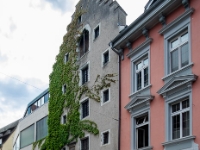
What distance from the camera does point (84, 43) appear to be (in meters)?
30.3

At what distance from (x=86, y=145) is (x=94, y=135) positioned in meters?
1.42

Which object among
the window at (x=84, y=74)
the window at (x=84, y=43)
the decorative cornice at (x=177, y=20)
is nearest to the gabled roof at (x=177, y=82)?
the decorative cornice at (x=177, y=20)

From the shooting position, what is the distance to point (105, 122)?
25.1 m

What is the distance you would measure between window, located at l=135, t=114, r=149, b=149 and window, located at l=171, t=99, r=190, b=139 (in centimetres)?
232

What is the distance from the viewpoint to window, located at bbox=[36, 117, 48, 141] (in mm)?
34403

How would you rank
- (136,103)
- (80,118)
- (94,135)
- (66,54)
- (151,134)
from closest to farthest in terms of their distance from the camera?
1. (151,134)
2. (136,103)
3. (94,135)
4. (80,118)
5. (66,54)

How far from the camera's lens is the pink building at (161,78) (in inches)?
713

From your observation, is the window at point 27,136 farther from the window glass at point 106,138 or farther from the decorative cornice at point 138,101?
the decorative cornice at point 138,101

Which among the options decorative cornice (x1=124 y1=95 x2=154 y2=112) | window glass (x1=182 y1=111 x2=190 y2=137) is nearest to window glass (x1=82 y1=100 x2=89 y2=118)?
decorative cornice (x1=124 y1=95 x2=154 y2=112)

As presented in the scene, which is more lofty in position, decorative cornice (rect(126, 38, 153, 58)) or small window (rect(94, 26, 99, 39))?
small window (rect(94, 26, 99, 39))

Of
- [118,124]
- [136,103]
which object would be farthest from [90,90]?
[136,103]

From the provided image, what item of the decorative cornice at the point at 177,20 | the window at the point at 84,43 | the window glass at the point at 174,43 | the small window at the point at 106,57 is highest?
the window at the point at 84,43

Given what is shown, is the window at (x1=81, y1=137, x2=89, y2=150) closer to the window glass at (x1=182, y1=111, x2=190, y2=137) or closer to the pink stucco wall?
the pink stucco wall

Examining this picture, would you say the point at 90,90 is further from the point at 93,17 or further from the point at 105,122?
the point at 93,17
